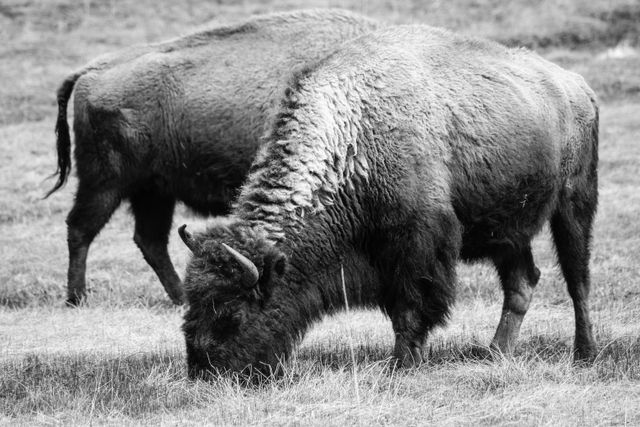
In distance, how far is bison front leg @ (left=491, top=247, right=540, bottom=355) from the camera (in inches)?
287

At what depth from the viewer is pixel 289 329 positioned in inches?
239

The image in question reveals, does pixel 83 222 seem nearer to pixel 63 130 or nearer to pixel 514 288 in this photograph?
pixel 63 130

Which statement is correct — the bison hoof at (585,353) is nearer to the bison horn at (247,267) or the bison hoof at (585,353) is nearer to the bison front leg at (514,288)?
the bison front leg at (514,288)

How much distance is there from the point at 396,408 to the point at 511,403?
61 centimetres

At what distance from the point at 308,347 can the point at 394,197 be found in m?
1.55

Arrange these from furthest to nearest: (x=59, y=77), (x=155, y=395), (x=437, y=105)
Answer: (x=59, y=77), (x=437, y=105), (x=155, y=395)

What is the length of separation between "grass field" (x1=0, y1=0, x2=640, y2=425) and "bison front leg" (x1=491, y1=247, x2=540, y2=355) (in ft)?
0.60

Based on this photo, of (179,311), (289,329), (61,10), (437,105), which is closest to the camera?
(289,329)

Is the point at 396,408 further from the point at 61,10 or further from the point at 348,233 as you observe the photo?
the point at 61,10

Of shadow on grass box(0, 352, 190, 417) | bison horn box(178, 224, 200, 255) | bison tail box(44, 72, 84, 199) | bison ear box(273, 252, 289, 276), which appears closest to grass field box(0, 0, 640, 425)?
shadow on grass box(0, 352, 190, 417)

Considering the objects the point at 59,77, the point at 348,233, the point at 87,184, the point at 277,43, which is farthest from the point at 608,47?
the point at 348,233

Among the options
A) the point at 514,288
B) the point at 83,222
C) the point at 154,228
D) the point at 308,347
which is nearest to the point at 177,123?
the point at 154,228

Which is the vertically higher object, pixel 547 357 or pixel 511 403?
pixel 511 403

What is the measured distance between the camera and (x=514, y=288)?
757 centimetres
